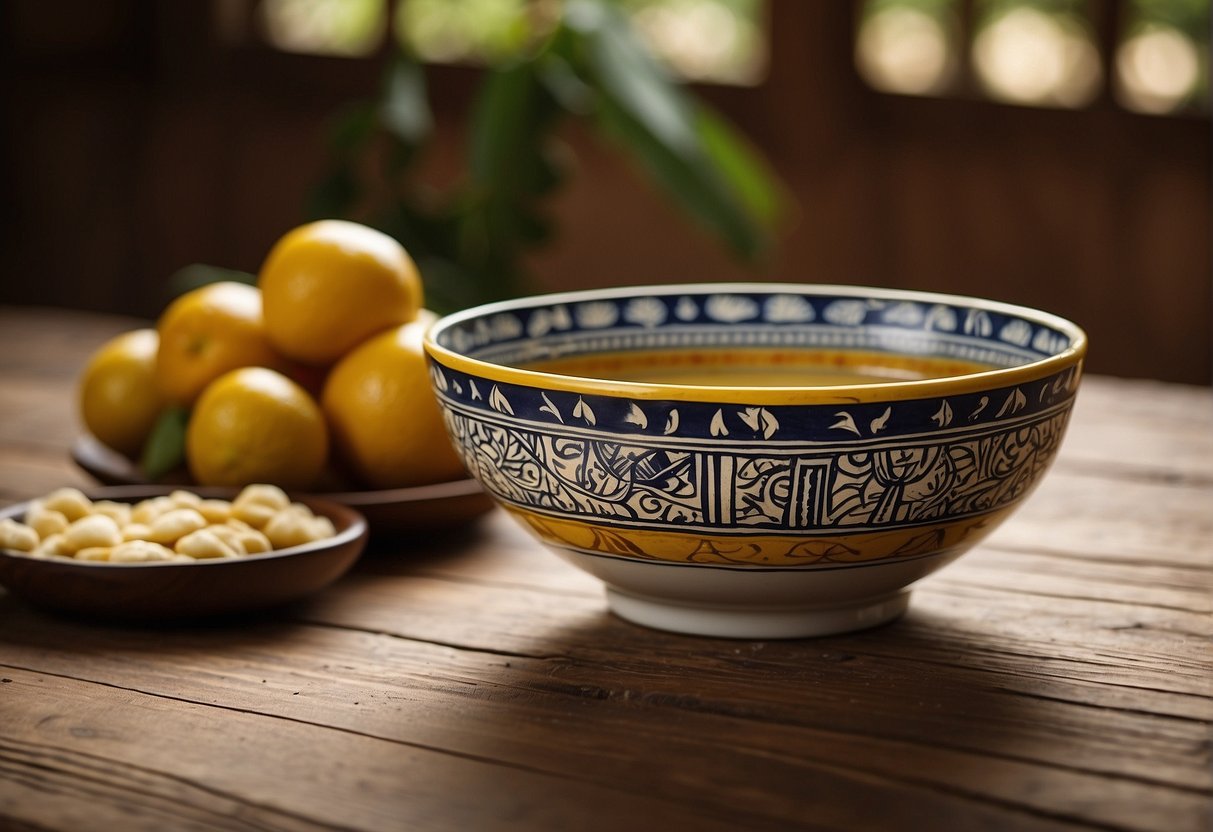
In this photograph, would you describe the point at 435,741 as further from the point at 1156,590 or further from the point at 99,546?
the point at 1156,590

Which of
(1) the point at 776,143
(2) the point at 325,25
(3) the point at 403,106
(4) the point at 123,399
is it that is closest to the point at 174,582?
(4) the point at 123,399

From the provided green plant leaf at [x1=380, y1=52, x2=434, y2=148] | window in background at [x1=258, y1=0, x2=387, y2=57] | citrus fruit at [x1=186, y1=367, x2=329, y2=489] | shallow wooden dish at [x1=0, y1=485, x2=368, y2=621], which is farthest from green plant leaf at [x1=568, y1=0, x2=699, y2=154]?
window in background at [x1=258, y1=0, x2=387, y2=57]

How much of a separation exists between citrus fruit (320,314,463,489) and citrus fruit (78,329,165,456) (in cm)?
15

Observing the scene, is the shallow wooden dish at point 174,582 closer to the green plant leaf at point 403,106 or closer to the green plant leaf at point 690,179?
the green plant leaf at point 690,179

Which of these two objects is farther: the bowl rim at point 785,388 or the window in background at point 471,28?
the window in background at point 471,28

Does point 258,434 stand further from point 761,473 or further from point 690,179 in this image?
point 690,179

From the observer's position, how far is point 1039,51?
2662mm

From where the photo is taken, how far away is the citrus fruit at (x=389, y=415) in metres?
0.83

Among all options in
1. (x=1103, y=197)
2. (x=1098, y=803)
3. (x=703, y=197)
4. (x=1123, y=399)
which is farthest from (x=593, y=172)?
(x=1098, y=803)

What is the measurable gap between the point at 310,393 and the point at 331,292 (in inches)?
3.4

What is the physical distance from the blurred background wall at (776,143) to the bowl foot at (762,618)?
187cm

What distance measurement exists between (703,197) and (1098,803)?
40.6 inches

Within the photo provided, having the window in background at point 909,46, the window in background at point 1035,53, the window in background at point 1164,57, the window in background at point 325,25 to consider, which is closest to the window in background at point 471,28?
the window in background at point 325,25

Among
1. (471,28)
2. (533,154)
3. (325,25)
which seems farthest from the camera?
(325,25)
